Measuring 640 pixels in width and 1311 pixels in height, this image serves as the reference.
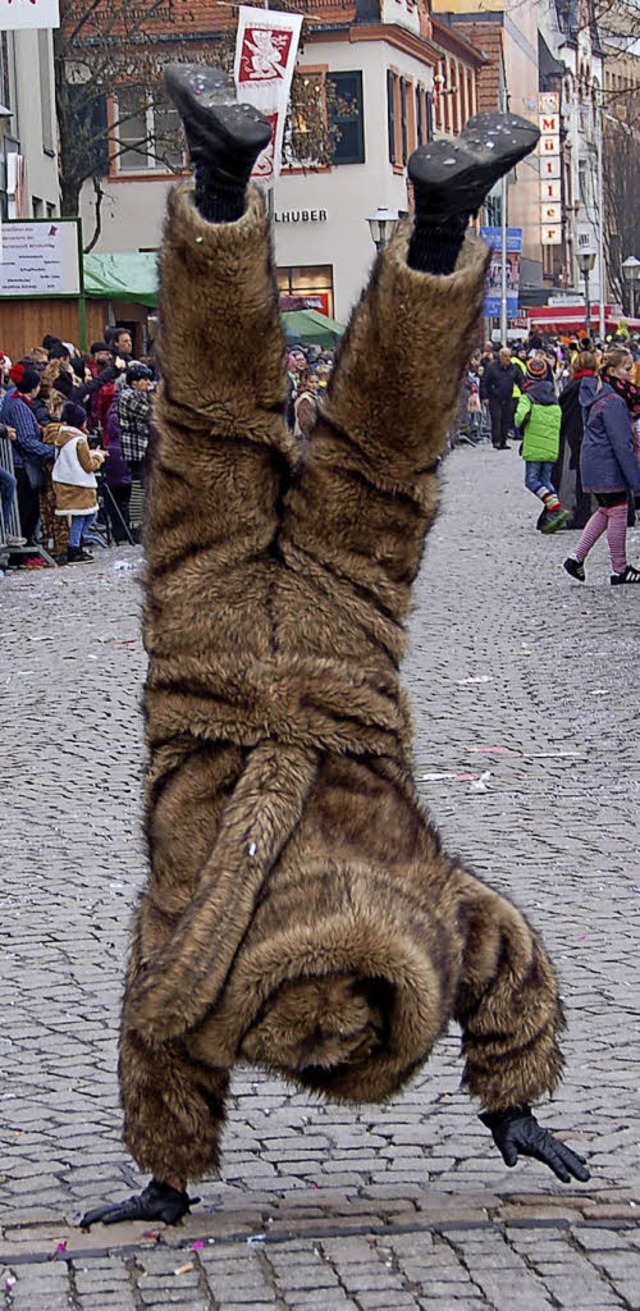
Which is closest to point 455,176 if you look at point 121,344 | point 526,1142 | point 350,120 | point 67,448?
point 526,1142

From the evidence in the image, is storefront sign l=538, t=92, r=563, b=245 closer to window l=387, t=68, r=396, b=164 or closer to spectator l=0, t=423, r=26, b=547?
window l=387, t=68, r=396, b=164

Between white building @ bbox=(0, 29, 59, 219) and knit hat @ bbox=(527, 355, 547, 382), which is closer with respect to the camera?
knit hat @ bbox=(527, 355, 547, 382)

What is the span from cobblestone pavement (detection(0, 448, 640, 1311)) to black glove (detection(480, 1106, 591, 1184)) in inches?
5.9

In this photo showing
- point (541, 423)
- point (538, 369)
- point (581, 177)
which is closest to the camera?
point (541, 423)

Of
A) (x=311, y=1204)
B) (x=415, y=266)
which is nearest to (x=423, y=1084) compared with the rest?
(x=311, y=1204)

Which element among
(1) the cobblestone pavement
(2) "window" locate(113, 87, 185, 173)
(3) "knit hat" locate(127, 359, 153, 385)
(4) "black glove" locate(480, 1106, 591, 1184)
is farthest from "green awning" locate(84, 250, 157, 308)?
(4) "black glove" locate(480, 1106, 591, 1184)

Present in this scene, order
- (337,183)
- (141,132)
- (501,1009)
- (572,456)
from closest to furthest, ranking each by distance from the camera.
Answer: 1. (501,1009)
2. (572,456)
3. (141,132)
4. (337,183)

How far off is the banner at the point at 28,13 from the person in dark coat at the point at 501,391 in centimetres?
2364

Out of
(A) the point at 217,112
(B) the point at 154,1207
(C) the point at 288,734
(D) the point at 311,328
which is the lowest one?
(B) the point at 154,1207

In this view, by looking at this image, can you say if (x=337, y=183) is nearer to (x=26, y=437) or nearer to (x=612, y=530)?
(x=26, y=437)

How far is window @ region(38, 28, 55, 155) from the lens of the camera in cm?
3647

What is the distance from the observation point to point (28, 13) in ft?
55.2

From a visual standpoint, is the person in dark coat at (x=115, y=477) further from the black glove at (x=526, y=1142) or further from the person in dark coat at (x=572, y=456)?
the black glove at (x=526, y=1142)

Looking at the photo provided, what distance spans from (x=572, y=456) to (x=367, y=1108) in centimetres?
1801
